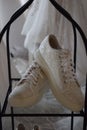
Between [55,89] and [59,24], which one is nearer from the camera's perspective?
[55,89]

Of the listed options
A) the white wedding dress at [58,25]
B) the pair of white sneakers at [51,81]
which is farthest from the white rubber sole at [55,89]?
the white wedding dress at [58,25]

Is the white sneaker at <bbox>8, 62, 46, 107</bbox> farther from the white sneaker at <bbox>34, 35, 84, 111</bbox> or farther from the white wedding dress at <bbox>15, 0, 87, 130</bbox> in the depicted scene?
the white wedding dress at <bbox>15, 0, 87, 130</bbox>

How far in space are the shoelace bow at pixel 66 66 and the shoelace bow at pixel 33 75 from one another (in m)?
0.05

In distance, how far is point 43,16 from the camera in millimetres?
1108

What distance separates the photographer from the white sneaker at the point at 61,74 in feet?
1.68

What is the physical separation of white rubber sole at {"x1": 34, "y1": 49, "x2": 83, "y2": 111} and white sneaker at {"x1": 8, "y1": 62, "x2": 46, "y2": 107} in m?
0.01

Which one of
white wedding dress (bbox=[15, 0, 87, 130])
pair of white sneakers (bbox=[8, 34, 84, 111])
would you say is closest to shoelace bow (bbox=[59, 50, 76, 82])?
pair of white sneakers (bbox=[8, 34, 84, 111])

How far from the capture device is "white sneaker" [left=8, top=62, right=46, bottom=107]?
1.66 ft

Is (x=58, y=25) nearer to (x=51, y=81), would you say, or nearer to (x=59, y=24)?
(x=59, y=24)

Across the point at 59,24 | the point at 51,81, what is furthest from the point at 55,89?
the point at 59,24

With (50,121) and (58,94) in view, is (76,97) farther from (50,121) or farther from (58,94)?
(50,121)

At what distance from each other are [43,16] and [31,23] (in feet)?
0.39

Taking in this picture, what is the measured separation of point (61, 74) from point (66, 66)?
29 mm

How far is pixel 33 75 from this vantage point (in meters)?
0.56
